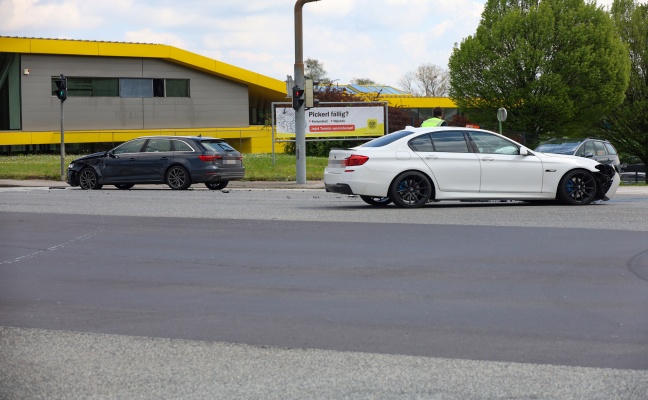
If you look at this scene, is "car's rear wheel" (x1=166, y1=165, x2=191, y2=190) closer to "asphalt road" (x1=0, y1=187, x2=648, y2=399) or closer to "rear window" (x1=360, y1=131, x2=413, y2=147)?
"rear window" (x1=360, y1=131, x2=413, y2=147)

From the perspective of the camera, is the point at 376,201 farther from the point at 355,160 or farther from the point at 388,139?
the point at 355,160

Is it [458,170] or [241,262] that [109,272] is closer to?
[241,262]

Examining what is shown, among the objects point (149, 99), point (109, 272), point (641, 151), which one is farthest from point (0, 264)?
point (641, 151)

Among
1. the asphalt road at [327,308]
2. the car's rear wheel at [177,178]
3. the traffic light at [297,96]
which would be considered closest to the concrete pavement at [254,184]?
the traffic light at [297,96]

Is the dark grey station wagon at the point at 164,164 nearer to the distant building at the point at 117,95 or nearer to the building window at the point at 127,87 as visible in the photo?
the distant building at the point at 117,95

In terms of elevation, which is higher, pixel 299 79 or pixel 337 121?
pixel 299 79

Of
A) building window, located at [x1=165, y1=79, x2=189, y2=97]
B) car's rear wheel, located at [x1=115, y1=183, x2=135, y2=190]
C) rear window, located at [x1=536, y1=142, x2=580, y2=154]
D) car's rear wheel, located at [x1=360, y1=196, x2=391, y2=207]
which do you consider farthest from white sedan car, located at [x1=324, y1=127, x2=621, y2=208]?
building window, located at [x1=165, y1=79, x2=189, y2=97]

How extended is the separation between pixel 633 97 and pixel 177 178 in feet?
113

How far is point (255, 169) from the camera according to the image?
110 feet

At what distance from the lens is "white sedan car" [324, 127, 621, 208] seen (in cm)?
1705

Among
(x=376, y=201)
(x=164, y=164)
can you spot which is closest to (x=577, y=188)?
(x=376, y=201)

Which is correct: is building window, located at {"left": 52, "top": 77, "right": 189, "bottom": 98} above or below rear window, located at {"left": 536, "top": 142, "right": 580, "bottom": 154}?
above

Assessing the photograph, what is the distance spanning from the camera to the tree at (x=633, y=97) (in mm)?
52719

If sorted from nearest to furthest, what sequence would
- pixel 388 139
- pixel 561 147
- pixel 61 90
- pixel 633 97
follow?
1. pixel 388 139
2. pixel 561 147
3. pixel 61 90
4. pixel 633 97
